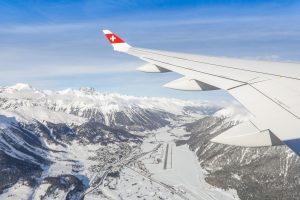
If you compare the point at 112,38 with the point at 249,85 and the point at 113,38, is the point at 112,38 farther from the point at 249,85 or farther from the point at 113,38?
the point at 249,85

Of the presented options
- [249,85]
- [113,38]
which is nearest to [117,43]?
[113,38]

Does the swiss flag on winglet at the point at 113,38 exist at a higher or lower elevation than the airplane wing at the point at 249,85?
higher

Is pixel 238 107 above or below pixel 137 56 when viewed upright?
below

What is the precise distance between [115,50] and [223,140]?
36222mm

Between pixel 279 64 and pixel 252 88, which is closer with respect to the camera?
pixel 252 88

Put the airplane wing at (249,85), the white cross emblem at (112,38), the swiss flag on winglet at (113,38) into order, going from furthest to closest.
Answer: the white cross emblem at (112,38), the swiss flag on winglet at (113,38), the airplane wing at (249,85)

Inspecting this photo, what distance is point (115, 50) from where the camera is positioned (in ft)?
175

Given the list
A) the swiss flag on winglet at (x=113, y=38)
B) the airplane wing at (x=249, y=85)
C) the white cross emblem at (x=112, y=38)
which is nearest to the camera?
the airplane wing at (x=249, y=85)

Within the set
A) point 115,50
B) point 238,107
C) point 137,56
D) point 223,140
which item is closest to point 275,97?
point 238,107

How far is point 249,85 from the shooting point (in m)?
29.3

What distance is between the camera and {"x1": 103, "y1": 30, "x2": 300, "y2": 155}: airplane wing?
19.0 m

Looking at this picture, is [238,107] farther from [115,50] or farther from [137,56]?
[115,50]

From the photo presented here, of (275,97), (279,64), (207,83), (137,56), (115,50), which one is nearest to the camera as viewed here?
(275,97)

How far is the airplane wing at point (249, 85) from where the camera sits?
62.3 feet
